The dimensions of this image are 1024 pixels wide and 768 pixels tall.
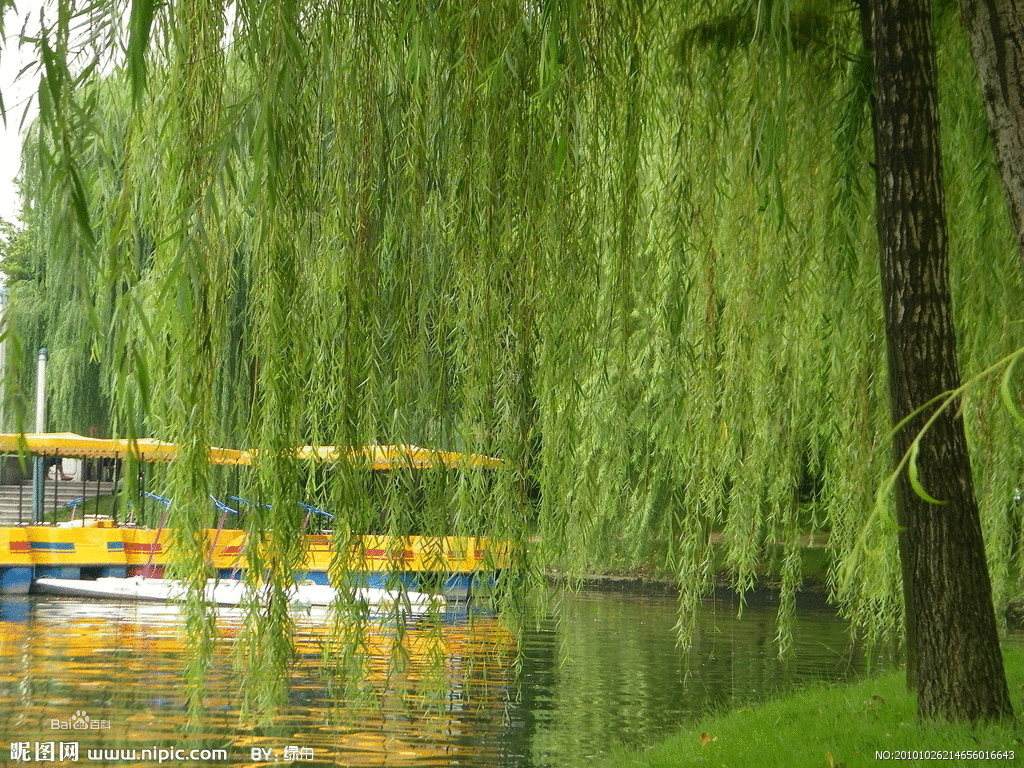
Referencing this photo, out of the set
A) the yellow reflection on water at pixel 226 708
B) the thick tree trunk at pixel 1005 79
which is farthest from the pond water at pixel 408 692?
the thick tree trunk at pixel 1005 79

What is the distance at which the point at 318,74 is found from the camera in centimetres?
295

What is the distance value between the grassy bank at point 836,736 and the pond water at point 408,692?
573 mm

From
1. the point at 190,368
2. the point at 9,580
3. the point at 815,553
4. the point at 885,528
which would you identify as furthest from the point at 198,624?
the point at 815,553

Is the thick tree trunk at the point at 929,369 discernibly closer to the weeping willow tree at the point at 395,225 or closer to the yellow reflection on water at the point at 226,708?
the weeping willow tree at the point at 395,225

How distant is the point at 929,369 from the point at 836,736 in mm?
1712

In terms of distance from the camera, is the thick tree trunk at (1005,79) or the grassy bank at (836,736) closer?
the thick tree trunk at (1005,79)

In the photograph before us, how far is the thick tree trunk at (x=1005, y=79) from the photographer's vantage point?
8.23 ft

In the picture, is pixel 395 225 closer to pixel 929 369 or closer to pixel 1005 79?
pixel 1005 79

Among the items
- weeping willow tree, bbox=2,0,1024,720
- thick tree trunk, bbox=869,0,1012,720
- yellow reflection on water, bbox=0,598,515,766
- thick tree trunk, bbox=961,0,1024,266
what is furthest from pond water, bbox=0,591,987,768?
thick tree trunk, bbox=961,0,1024,266

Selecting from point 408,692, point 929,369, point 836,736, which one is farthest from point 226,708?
point 929,369

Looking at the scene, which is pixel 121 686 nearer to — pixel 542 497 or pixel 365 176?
pixel 542 497

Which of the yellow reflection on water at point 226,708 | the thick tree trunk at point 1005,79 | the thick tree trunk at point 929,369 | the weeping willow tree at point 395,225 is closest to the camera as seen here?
the weeping willow tree at point 395,225

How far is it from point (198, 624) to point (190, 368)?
596 millimetres

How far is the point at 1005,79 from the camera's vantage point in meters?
2.56
